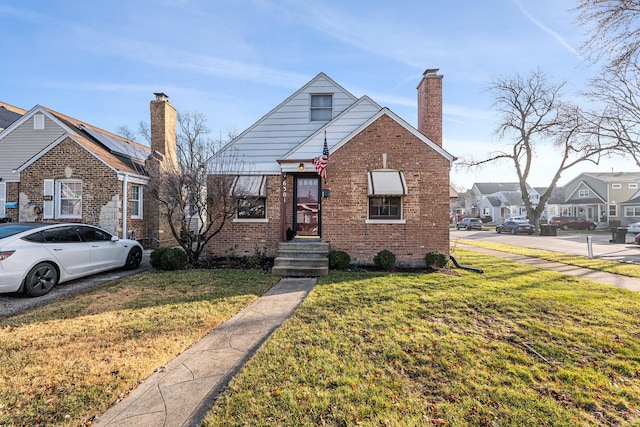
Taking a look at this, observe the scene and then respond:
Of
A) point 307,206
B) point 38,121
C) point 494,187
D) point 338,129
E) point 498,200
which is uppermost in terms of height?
point 494,187

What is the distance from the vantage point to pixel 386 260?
938 centimetres

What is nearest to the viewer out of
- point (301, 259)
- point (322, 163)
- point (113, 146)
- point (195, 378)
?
point (195, 378)

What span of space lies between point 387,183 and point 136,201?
11903 millimetres

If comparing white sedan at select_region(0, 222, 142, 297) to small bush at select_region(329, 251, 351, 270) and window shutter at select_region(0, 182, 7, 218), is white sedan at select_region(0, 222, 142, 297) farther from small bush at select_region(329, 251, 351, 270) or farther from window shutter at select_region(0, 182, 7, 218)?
window shutter at select_region(0, 182, 7, 218)

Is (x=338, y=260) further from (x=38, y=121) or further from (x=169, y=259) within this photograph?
(x=38, y=121)

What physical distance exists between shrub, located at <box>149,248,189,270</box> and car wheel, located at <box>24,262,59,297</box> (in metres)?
2.58

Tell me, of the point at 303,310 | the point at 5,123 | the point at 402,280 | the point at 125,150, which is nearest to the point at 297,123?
the point at 402,280

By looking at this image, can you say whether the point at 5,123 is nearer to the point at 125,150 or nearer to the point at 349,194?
the point at 125,150

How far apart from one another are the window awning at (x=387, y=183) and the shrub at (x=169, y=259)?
6.53 m

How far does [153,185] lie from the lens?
31.0 feet

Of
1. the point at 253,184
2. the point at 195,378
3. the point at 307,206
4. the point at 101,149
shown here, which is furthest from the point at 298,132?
the point at 195,378

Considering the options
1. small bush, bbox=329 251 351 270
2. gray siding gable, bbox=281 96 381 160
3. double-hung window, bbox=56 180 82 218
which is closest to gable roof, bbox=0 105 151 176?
double-hung window, bbox=56 180 82 218

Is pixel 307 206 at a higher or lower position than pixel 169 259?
higher

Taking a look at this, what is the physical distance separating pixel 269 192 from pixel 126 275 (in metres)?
5.22
